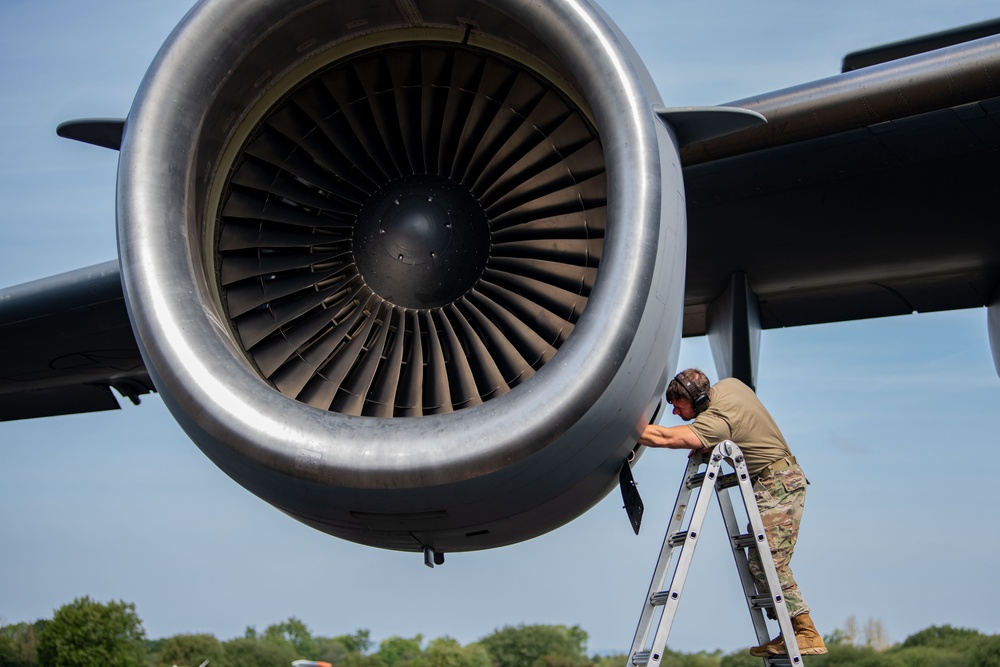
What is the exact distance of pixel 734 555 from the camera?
3.66 m

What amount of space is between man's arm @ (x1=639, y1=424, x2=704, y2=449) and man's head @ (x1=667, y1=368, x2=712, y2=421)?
0.21m

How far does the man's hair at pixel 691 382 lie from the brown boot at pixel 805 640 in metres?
0.86

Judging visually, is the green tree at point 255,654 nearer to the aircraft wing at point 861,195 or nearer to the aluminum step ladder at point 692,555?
the aircraft wing at point 861,195

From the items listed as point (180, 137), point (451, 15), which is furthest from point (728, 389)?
point (180, 137)

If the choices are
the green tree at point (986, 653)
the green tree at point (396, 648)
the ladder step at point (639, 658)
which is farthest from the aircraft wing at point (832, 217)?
the green tree at point (396, 648)

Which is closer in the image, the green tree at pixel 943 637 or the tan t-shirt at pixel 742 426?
the tan t-shirt at pixel 742 426

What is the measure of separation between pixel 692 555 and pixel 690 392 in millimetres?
692

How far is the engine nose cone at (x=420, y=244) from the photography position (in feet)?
14.2

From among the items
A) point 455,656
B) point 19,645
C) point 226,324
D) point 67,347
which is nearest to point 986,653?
point 455,656

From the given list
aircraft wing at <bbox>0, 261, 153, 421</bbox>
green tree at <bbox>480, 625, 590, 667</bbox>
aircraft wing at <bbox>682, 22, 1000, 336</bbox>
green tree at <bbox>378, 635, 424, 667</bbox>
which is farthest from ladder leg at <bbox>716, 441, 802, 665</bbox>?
green tree at <bbox>378, 635, 424, 667</bbox>

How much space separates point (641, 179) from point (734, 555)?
4.47 ft

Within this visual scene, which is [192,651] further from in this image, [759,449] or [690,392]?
[759,449]

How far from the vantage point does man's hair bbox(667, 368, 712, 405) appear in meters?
3.84

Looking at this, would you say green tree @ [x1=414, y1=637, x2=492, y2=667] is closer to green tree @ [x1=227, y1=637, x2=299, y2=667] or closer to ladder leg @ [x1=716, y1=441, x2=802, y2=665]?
green tree @ [x1=227, y1=637, x2=299, y2=667]
